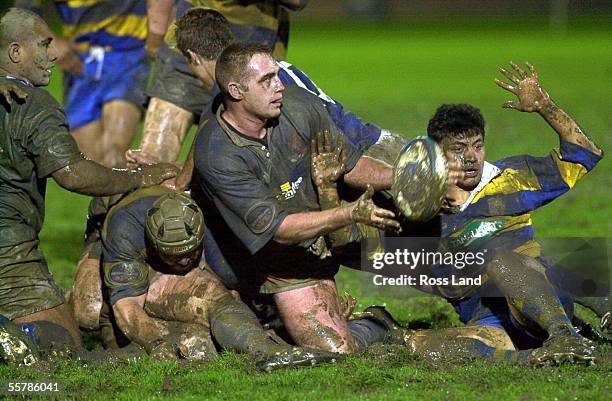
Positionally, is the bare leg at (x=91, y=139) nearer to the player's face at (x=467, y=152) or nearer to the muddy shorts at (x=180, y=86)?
the muddy shorts at (x=180, y=86)

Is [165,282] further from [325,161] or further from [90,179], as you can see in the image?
[325,161]

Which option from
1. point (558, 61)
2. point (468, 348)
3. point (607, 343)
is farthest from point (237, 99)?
point (558, 61)

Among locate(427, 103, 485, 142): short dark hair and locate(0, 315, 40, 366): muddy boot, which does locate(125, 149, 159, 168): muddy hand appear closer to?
locate(0, 315, 40, 366): muddy boot

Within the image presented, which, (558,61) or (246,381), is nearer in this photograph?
(246,381)

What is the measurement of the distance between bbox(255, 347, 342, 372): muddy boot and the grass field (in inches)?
3.5

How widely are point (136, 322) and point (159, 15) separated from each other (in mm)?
3775

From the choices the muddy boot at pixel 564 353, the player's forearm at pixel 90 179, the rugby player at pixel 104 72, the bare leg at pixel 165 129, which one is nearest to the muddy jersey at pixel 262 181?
the player's forearm at pixel 90 179

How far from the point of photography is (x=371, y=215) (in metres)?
6.32

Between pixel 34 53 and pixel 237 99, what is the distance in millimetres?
1460

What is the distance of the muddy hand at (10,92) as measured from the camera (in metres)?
7.07

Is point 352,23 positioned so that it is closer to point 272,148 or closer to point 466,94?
point 466,94

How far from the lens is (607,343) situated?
7.01 meters

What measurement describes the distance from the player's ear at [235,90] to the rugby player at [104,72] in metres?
4.29

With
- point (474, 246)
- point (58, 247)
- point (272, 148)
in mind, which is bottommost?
point (58, 247)
